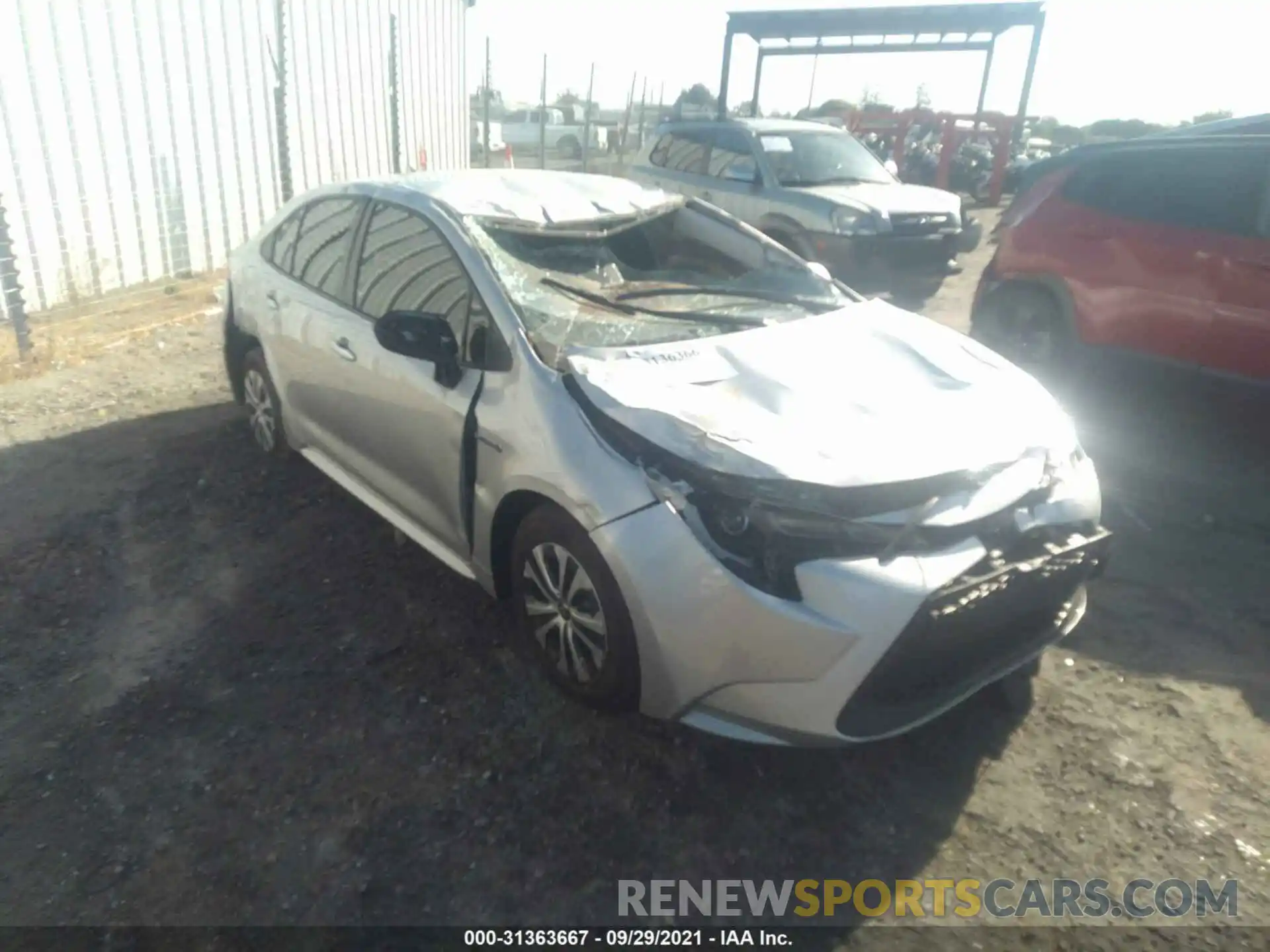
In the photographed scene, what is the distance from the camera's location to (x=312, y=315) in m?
3.95

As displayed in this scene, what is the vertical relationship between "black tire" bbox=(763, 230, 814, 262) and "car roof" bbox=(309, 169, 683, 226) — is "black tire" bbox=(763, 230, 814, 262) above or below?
below

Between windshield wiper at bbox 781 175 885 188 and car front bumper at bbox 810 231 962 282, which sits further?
windshield wiper at bbox 781 175 885 188

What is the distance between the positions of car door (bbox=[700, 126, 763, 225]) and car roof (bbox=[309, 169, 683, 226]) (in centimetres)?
472

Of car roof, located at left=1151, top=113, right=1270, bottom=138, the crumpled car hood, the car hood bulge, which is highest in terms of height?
car roof, located at left=1151, top=113, right=1270, bottom=138

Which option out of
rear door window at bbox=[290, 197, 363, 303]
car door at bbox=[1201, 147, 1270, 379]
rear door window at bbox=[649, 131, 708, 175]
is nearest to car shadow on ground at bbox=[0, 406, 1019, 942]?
rear door window at bbox=[290, 197, 363, 303]

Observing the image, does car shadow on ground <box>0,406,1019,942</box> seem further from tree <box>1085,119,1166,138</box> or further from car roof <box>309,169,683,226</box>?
tree <box>1085,119,1166,138</box>

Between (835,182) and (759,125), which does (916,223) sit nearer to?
(835,182)

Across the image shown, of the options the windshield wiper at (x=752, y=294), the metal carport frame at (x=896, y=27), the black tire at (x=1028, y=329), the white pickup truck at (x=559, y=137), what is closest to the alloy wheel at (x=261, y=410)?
the windshield wiper at (x=752, y=294)

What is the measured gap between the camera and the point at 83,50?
763cm

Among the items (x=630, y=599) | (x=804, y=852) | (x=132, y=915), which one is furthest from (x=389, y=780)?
(x=804, y=852)

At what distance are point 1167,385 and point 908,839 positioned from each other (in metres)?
4.06

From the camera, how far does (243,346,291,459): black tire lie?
14.7 ft

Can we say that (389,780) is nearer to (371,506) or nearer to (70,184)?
(371,506)

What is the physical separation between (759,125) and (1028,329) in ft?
14.4
